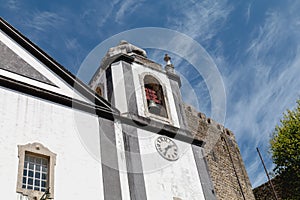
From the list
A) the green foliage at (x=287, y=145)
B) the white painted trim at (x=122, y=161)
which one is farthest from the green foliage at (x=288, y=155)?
the white painted trim at (x=122, y=161)

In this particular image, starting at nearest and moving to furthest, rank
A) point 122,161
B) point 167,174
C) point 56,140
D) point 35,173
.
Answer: point 35,173, point 56,140, point 122,161, point 167,174

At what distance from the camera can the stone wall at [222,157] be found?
16.6 meters

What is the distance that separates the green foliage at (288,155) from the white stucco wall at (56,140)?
39.1ft

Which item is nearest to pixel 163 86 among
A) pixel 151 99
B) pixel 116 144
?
pixel 151 99

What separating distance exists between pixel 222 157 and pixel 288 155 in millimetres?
3235

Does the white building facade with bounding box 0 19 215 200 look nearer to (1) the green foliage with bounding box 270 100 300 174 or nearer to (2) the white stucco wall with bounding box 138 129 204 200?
(2) the white stucco wall with bounding box 138 129 204 200

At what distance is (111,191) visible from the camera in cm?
845

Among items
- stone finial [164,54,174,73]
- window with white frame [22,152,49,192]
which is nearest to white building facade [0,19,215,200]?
window with white frame [22,152,49,192]

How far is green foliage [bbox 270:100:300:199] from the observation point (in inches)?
693

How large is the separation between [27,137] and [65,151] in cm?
91

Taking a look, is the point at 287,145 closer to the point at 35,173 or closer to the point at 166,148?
the point at 166,148

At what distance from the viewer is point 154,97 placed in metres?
12.5

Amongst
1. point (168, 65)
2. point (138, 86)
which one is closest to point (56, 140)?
point (138, 86)

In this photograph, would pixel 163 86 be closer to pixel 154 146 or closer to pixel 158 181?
pixel 154 146
